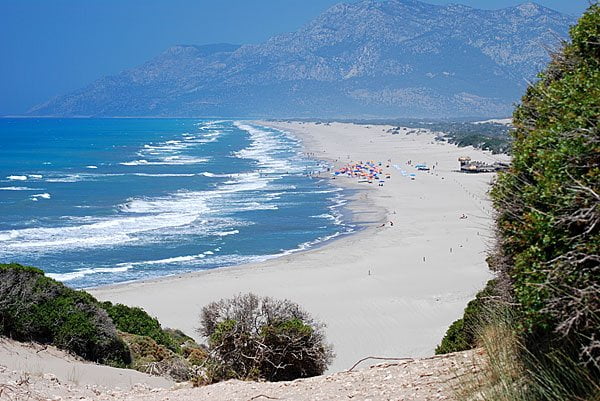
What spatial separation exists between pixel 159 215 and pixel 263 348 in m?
34.2

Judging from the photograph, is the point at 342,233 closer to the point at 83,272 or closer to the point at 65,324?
the point at 83,272

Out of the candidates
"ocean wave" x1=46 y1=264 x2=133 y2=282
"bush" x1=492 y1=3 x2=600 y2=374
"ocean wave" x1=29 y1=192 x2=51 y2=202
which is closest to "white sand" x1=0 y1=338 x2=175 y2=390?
"bush" x1=492 y1=3 x2=600 y2=374

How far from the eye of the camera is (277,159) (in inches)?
3182

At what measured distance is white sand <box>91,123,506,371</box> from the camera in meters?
20.6

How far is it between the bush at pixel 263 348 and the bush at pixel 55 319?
9.00ft

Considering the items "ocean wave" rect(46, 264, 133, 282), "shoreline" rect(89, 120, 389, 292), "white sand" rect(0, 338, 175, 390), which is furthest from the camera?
"ocean wave" rect(46, 264, 133, 282)

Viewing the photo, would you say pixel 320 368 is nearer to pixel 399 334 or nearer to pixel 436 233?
pixel 399 334

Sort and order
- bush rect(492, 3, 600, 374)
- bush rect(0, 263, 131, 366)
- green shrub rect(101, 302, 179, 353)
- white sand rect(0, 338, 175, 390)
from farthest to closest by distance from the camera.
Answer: green shrub rect(101, 302, 179, 353)
bush rect(0, 263, 131, 366)
white sand rect(0, 338, 175, 390)
bush rect(492, 3, 600, 374)

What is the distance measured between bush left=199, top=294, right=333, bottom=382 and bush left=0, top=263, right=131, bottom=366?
2.74 metres

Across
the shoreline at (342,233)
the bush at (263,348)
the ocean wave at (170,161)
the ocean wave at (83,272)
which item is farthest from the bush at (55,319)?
the ocean wave at (170,161)

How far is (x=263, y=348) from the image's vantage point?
9484 mm

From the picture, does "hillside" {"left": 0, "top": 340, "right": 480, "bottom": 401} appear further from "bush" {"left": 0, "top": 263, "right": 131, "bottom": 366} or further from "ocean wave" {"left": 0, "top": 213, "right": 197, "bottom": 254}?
"ocean wave" {"left": 0, "top": 213, "right": 197, "bottom": 254}

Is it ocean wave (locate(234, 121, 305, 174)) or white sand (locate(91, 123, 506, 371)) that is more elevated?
ocean wave (locate(234, 121, 305, 174))

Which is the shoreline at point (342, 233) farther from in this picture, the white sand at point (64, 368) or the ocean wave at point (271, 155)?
the white sand at point (64, 368)
